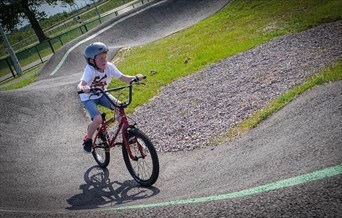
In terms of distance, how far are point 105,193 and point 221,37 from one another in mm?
13988

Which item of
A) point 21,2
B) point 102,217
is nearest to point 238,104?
point 102,217

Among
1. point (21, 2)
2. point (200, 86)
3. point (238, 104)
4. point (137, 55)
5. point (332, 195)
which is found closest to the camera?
point (332, 195)

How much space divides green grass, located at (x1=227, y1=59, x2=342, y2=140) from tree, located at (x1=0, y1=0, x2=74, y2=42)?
150 ft

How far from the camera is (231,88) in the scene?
32.3ft

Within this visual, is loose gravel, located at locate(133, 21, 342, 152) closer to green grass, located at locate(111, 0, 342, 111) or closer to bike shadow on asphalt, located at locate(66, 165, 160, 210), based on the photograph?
green grass, located at locate(111, 0, 342, 111)

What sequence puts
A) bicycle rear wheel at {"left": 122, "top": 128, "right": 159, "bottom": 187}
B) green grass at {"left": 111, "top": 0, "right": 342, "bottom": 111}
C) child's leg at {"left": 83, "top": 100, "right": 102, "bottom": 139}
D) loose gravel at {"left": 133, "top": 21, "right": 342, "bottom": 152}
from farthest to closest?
green grass at {"left": 111, "top": 0, "right": 342, "bottom": 111} → loose gravel at {"left": 133, "top": 21, "right": 342, "bottom": 152} → child's leg at {"left": 83, "top": 100, "right": 102, "bottom": 139} → bicycle rear wheel at {"left": 122, "top": 128, "right": 159, "bottom": 187}

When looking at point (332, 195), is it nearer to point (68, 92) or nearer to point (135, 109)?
point (135, 109)

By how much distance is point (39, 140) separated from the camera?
414 inches

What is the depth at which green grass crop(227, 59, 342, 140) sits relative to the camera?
695cm

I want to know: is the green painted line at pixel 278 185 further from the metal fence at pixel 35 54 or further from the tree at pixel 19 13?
the tree at pixel 19 13

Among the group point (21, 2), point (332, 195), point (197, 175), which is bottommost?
point (197, 175)

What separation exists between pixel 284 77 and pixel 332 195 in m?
6.05

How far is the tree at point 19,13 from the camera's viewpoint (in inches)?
1740

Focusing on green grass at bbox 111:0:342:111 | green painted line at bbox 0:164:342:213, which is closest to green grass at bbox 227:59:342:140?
green painted line at bbox 0:164:342:213
